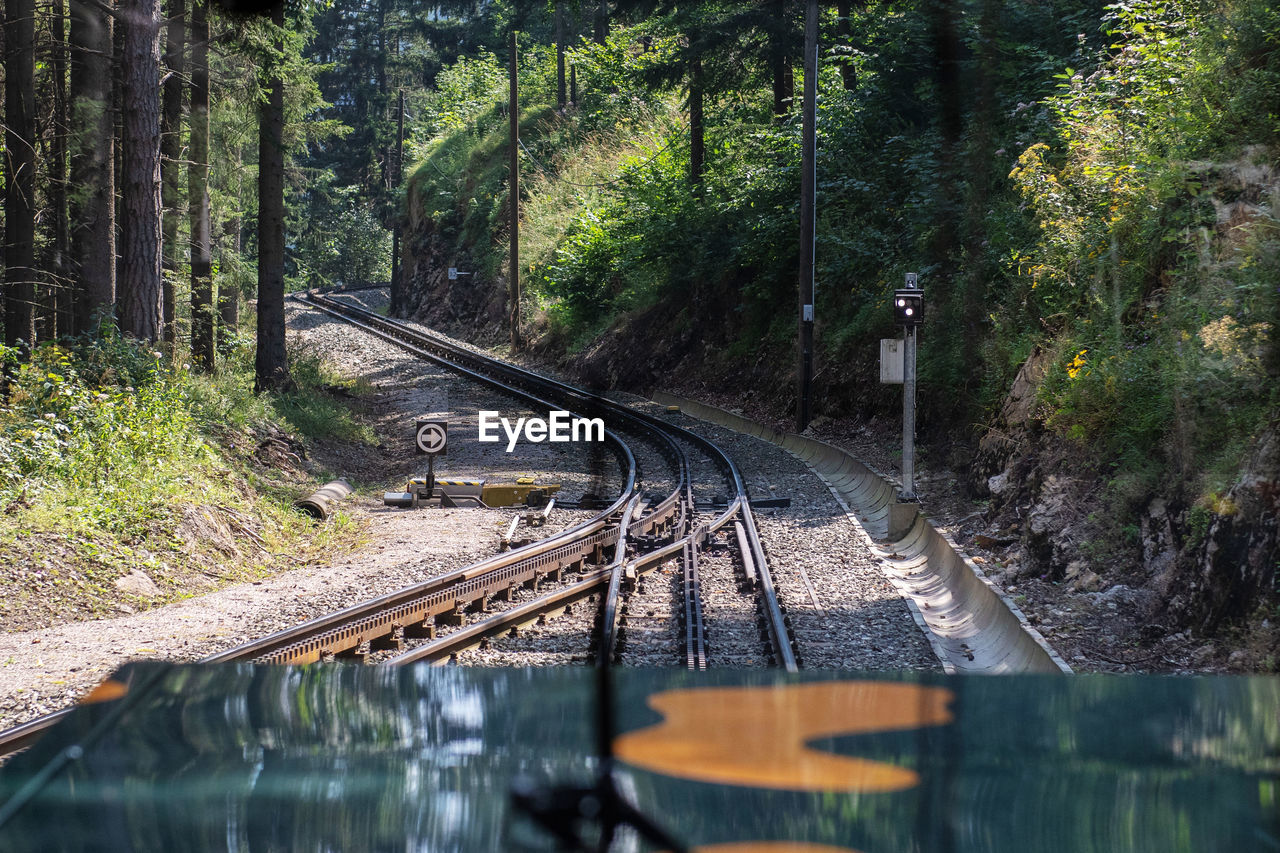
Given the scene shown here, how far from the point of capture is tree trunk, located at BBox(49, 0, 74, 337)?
17781mm

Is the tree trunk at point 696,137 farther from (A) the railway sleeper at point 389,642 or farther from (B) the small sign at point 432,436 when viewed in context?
(A) the railway sleeper at point 389,642

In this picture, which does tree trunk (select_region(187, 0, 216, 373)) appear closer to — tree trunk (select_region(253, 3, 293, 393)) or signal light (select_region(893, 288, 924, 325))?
tree trunk (select_region(253, 3, 293, 393))

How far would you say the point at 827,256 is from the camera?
24.5 m

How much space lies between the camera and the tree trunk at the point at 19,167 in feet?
51.2

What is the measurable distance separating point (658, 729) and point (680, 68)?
27.8 metres

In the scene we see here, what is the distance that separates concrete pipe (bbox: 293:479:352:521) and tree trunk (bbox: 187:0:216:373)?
280 inches

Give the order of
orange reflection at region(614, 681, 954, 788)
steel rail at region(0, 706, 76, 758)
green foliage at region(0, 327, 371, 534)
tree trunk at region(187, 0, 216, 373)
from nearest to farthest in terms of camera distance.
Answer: orange reflection at region(614, 681, 954, 788) → steel rail at region(0, 706, 76, 758) → green foliage at region(0, 327, 371, 534) → tree trunk at region(187, 0, 216, 373)

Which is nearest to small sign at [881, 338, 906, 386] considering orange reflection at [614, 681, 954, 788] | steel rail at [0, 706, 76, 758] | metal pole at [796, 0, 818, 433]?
metal pole at [796, 0, 818, 433]

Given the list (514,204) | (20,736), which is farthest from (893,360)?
(514,204)

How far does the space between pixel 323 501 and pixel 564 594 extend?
6091 millimetres

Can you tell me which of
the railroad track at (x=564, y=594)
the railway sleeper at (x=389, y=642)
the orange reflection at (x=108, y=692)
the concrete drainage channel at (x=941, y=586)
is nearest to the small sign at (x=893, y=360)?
the concrete drainage channel at (x=941, y=586)

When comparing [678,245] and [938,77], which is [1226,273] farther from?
[678,245]

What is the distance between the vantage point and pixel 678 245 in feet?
97.9

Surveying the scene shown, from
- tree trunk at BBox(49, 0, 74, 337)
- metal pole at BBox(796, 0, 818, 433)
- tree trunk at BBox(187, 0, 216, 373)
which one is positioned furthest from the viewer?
metal pole at BBox(796, 0, 818, 433)
